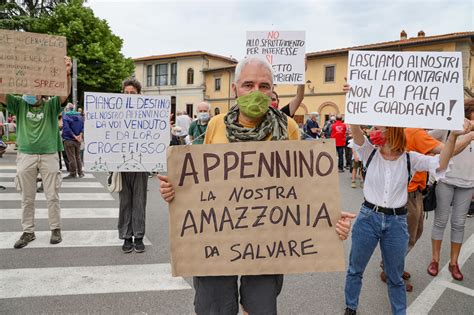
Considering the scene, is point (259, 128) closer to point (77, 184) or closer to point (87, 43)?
point (77, 184)

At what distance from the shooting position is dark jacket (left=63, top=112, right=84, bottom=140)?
8.95 meters

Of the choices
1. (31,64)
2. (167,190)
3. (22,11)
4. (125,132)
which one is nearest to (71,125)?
(125,132)

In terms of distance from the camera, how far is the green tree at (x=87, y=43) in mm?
26906

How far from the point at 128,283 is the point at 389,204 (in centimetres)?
253

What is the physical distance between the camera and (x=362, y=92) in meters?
2.64

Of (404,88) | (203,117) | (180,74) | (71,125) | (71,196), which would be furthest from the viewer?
(180,74)

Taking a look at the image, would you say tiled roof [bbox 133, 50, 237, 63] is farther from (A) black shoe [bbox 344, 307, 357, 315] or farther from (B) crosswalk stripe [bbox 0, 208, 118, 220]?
(A) black shoe [bbox 344, 307, 357, 315]

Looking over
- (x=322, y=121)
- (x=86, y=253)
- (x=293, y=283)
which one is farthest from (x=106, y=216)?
(x=322, y=121)

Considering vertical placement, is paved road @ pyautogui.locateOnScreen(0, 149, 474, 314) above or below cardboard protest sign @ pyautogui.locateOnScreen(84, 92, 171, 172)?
below

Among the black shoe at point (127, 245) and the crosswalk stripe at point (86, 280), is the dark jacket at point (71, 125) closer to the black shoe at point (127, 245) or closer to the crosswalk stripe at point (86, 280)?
the black shoe at point (127, 245)

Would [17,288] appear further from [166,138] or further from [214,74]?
[214,74]

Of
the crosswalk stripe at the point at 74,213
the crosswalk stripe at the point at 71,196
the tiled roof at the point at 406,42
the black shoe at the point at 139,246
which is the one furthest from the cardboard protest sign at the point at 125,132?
the tiled roof at the point at 406,42

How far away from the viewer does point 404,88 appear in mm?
2633

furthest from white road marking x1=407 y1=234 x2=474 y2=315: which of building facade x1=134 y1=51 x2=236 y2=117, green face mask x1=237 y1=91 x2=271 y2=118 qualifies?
building facade x1=134 y1=51 x2=236 y2=117
